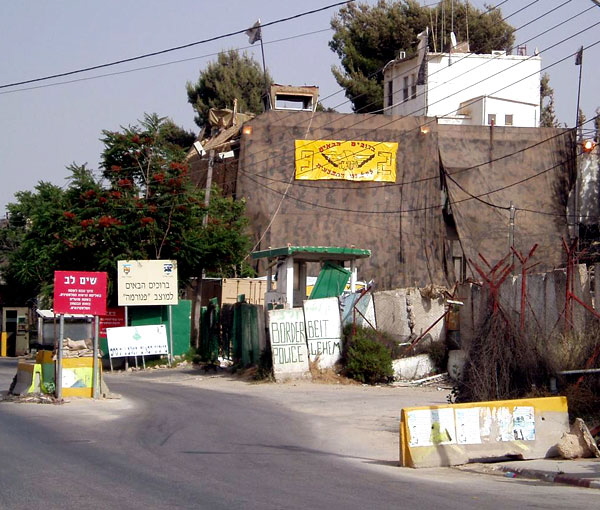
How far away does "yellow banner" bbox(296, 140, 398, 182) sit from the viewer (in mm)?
40750

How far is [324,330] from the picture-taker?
2369 centimetres

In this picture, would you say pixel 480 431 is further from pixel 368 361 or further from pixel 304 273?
pixel 304 273

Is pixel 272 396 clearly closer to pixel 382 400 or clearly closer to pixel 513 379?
pixel 382 400

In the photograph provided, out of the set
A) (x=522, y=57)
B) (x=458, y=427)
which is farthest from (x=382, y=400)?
(x=522, y=57)

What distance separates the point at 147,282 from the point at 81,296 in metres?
11.0

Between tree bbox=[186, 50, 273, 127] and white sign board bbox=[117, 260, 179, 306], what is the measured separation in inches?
1547

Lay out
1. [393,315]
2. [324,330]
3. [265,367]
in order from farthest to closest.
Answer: [393,315], [265,367], [324,330]

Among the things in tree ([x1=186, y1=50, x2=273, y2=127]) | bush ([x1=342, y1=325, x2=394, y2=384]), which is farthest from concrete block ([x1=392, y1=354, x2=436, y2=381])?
tree ([x1=186, y1=50, x2=273, y2=127])

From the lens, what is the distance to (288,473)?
10.5 meters

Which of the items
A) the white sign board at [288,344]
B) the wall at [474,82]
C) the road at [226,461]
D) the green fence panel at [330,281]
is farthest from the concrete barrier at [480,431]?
the wall at [474,82]

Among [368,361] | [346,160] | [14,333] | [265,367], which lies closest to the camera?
[368,361]

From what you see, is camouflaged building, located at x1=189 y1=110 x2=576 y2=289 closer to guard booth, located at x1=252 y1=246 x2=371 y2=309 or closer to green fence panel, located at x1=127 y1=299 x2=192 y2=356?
green fence panel, located at x1=127 y1=299 x2=192 y2=356

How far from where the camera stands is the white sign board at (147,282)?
30.0 metres

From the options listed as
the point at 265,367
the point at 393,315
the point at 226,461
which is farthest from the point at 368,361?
the point at 226,461
